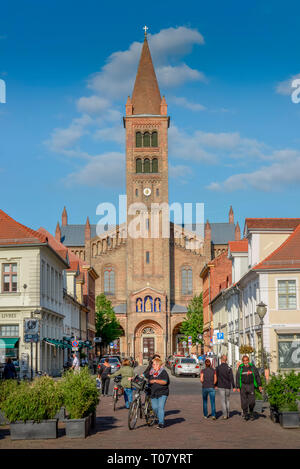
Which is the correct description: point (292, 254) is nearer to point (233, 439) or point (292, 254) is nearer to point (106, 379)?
point (106, 379)

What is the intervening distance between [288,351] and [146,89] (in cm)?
6622

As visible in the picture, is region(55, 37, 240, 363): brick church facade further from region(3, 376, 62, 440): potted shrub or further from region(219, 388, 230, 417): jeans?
region(3, 376, 62, 440): potted shrub

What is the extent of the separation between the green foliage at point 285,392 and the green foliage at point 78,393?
4.36 metres

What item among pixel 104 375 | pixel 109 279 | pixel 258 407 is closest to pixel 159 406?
pixel 258 407

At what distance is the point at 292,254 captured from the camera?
118ft

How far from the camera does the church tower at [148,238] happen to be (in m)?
92.5

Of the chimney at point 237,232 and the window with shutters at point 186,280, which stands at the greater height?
the chimney at point 237,232

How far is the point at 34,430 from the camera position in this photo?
14.1 metres

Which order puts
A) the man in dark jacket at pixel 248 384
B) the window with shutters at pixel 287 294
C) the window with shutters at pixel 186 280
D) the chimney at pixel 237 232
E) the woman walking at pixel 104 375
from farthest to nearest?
1. the chimney at pixel 237 232
2. the window with shutters at pixel 186 280
3. the window with shutters at pixel 287 294
4. the woman walking at pixel 104 375
5. the man in dark jacket at pixel 248 384

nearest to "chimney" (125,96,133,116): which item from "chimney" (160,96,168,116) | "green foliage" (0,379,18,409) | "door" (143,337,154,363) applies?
"chimney" (160,96,168,116)

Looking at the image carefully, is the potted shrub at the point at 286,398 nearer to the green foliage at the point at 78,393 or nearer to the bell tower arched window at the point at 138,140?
the green foliage at the point at 78,393

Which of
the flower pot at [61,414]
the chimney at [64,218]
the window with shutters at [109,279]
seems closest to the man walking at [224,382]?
the flower pot at [61,414]

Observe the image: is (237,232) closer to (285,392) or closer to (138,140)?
(138,140)

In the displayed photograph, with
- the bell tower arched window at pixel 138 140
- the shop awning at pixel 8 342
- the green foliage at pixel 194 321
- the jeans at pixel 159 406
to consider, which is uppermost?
the bell tower arched window at pixel 138 140
